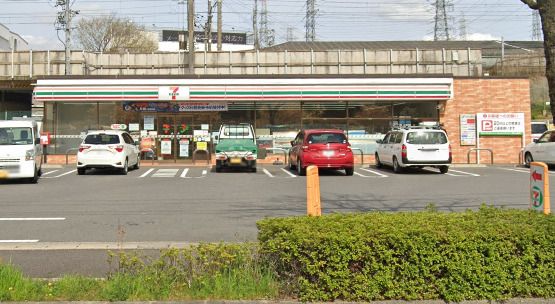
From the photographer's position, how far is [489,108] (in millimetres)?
26375

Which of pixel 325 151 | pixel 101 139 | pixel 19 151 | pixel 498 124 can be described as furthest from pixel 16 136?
pixel 498 124

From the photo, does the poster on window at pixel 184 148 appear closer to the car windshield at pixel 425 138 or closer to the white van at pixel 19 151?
the white van at pixel 19 151

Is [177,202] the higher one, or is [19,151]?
[19,151]

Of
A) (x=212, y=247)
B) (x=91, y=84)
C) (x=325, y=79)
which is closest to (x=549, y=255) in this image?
(x=212, y=247)

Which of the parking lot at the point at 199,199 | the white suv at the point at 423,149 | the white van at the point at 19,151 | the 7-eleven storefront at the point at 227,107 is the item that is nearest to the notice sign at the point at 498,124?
the 7-eleven storefront at the point at 227,107

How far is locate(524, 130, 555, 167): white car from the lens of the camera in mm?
20484

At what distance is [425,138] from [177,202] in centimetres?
1077

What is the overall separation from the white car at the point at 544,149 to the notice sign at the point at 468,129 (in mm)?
4148

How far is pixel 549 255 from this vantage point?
15.5 feet

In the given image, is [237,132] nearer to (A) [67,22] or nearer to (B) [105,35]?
(A) [67,22]

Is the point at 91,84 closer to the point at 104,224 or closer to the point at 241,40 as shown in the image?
the point at 104,224

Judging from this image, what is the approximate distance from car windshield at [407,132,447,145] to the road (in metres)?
1.22

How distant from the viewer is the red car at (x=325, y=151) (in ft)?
59.6

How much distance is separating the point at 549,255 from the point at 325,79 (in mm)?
21301
